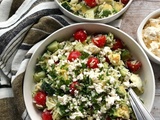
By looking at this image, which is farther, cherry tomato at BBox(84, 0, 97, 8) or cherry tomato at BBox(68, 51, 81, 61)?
cherry tomato at BBox(84, 0, 97, 8)

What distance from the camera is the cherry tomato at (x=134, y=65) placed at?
53.8 inches

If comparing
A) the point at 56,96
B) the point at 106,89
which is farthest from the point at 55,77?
the point at 106,89

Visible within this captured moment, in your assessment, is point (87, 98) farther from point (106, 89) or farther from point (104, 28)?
point (104, 28)

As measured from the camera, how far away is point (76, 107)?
50.5 inches

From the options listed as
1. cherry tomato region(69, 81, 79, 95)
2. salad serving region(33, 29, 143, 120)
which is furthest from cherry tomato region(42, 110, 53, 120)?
cherry tomato region(69, 81, 79, 95)

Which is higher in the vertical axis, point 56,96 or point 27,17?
point 27,17

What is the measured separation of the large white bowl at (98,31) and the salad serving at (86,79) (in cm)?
2

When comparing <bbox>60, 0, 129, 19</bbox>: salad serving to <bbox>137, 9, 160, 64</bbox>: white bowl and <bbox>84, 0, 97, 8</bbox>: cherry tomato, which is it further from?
<bbox>137, 9, 160, 64</bbox>: white bowl

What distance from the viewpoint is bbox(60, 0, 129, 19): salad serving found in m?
1.42

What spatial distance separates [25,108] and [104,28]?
1.37 feet

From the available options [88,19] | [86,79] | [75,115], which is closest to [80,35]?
[88,19]

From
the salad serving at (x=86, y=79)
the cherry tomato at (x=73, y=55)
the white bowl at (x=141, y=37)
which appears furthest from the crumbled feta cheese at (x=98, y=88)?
the white bowl at (x=141, y=37)

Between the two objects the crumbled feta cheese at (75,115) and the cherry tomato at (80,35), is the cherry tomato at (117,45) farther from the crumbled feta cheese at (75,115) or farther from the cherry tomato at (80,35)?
the crumbled feta cheese at (75,115)

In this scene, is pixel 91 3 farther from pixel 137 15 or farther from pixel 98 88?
pixel 98 88
